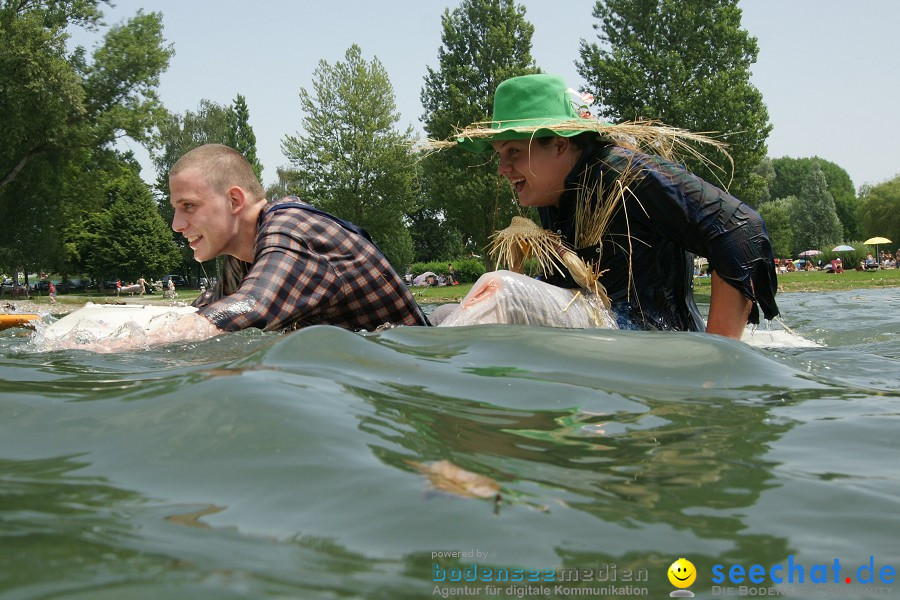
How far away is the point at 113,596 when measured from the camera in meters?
1.00

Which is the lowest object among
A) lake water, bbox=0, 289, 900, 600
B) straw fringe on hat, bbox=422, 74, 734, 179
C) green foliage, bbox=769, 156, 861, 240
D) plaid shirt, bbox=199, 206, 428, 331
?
lake water, bbox=0, 289, 900, 600

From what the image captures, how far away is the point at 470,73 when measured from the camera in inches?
1419

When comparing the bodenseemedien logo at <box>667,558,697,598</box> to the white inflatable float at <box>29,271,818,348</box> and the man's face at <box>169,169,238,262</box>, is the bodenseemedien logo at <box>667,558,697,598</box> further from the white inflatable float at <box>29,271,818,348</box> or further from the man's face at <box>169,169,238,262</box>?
the man's face at <box>169,169,238,262</box>

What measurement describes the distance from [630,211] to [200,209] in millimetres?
2120

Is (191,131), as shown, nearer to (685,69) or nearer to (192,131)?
(192,131)

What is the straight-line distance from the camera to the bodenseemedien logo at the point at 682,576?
113 centimetres

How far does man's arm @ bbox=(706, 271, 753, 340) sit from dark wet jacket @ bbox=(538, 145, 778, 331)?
43 mm

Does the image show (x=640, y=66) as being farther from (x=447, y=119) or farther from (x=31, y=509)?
(x=31, y=509)

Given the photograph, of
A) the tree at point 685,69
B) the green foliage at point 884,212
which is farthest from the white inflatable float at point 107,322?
Result: the green foliage at point 884,212

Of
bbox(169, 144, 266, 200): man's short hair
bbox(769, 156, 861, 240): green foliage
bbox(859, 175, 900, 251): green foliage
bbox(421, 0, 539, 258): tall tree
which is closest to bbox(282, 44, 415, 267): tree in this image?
bbox(421, 0, 539, 258): tall tree

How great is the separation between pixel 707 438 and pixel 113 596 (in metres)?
1.29

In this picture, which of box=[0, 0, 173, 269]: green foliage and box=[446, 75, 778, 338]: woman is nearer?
box=[446, 75, 778, 338]: woman

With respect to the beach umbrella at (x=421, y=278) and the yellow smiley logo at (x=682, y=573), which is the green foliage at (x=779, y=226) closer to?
the beach umbrella at (x=421, y=278)

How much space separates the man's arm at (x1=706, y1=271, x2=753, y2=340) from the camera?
3.77m
